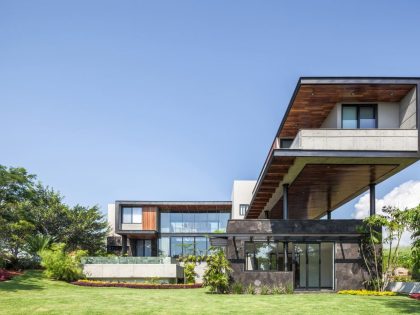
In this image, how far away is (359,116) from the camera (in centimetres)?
2322

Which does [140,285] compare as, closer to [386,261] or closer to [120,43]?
[386,261]

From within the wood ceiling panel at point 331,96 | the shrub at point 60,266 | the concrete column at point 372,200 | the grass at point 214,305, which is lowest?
the shrub at point 60,266

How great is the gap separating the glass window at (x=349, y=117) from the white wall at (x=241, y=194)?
84.5 feet

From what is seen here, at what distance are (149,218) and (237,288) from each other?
27.0 metres

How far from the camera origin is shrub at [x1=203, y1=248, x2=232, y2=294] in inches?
925

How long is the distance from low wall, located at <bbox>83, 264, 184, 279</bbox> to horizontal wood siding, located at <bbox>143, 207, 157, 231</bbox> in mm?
14899

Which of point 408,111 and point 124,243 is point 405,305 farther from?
point 124,243

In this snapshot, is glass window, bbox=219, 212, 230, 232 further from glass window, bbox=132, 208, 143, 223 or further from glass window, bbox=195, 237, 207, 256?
glass window, bbox=132, 208, 143, 223

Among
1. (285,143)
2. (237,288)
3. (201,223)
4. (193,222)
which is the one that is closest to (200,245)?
(201,223)

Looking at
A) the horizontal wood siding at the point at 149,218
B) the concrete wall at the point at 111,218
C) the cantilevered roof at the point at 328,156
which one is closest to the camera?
the cantilevered roof at the point at 328,156

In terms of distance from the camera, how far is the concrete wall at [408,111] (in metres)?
21.6

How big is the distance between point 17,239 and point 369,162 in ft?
90.3

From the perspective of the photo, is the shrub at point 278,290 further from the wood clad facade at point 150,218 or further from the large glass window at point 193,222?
the wood clad facade at point 150,218

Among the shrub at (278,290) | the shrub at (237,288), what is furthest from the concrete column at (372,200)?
the shrub at (237,288)
